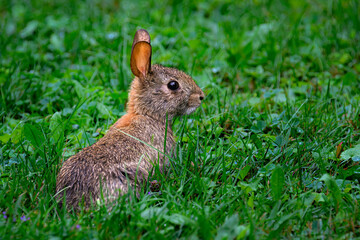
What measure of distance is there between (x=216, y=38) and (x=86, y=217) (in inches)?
175

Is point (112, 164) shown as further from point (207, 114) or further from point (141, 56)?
point (207, 114)

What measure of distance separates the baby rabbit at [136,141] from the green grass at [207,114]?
17cm

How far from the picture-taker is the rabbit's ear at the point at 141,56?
4.31 meters

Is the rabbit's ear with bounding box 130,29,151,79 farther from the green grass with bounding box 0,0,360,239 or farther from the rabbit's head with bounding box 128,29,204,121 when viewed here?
the green grass with bounding box 0,0,360,239

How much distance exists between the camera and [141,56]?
174 inches

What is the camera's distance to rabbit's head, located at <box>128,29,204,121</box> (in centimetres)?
450

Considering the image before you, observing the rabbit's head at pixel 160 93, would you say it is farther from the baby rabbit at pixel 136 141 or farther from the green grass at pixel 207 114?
the green grass at pixel 207 114

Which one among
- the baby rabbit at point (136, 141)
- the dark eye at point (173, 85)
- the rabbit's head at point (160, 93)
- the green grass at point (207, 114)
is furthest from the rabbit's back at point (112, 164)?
the dark eye at point (173, 85)

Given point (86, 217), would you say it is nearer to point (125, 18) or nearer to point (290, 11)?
point (125, 18)

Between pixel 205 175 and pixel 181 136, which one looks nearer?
pixel 205 175

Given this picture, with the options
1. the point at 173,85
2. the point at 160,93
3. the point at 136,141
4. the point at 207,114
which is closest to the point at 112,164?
the point at 136,141

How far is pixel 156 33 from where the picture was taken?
7039 mm

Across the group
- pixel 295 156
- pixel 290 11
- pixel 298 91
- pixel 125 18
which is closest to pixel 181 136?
pixel 295 156

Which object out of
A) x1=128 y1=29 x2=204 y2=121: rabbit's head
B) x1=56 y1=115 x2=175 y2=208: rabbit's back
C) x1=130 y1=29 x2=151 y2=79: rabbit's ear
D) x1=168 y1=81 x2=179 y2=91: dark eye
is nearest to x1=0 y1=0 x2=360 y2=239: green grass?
x1=56 y1=115 x2=175 y2=208: rabbit's back
